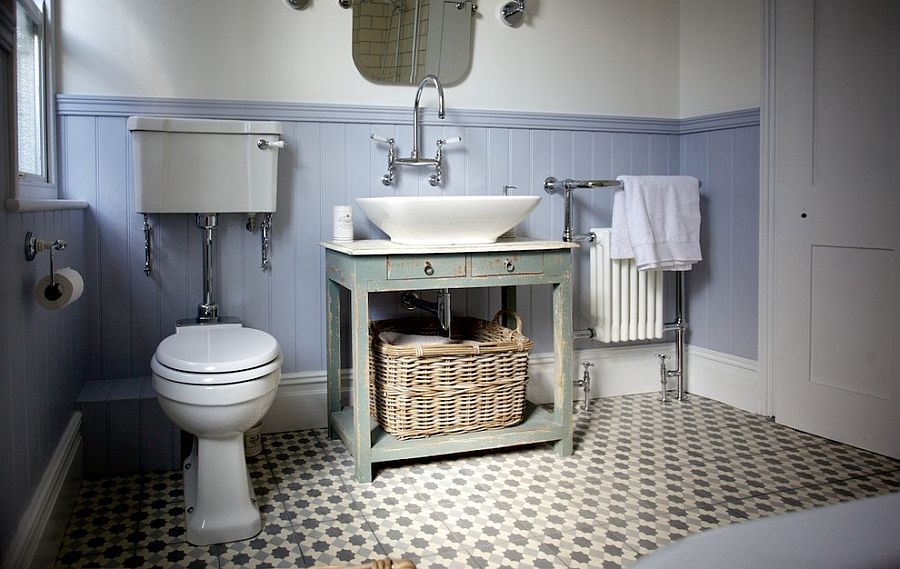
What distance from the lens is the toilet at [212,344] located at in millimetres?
2002

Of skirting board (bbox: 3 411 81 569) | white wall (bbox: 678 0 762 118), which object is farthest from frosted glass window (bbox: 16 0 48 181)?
white wall (bbox: 678 0 762 118)

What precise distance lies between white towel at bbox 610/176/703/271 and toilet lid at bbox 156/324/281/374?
1.56 meters

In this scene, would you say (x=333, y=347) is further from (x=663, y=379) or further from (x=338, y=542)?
(x=663, y=379)

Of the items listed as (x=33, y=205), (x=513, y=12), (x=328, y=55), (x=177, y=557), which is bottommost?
(x=177, y=557)

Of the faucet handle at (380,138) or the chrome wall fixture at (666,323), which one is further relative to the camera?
the chrome wall fixture at (666,323)

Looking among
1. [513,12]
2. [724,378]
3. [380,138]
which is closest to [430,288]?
[380,138]

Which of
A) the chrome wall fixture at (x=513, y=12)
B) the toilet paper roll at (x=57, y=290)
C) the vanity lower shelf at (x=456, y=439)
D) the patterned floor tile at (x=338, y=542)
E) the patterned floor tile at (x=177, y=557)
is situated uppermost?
the chrome wall fixture at (x=513, y=12)

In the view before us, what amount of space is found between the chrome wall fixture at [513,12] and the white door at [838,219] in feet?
3.16

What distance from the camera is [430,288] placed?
2439 mm

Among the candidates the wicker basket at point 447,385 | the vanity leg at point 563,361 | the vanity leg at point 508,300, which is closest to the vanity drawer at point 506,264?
the vanity leg at point 563,361

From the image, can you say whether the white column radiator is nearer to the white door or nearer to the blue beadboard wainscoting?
the blue beadboard wainscoting

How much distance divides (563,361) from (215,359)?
3.85 ft

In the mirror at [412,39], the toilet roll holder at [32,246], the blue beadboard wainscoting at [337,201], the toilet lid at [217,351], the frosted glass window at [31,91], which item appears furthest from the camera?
the mirror at [412,39]

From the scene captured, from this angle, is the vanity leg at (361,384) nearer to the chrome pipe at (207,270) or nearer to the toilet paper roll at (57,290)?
the chrome pipe at (207,270)
